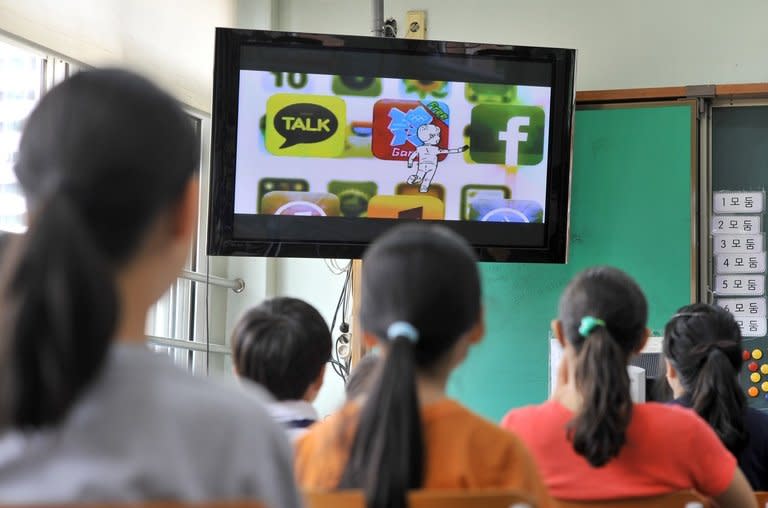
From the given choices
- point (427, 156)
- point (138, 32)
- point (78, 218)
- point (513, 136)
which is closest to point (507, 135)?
point (513, 136)

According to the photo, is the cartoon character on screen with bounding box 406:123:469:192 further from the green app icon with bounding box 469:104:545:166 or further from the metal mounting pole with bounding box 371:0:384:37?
the metal mounting pole with bounding box 371:0:384:37

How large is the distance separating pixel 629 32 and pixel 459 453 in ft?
11.3

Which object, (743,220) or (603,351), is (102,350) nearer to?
(603,351)

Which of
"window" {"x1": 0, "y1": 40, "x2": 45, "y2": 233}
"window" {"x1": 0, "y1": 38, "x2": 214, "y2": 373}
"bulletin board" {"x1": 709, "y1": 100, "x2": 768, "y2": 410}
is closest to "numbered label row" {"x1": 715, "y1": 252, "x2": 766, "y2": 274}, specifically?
"bulletin board" {"x1": 709, "y1": 100, "x2": 768, "y2": 410}

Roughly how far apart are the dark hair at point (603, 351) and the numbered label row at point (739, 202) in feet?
7.58

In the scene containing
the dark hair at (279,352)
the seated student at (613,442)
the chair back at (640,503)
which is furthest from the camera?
the dark hair at (279,352)

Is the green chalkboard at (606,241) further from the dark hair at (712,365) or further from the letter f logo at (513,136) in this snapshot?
the dark hair at (712,365)

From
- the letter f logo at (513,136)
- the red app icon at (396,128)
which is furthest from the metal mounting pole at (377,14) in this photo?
the letter f logo at (513,136)

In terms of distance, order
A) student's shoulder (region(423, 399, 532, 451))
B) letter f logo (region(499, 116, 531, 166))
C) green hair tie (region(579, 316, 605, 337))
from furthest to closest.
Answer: letter f logo (region(499, 116, 531, 166))
green hair tie (region(579, 316, 605, 337))
student's shoulder (region(423, 399, 532, 451))

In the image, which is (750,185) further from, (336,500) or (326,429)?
(336,500)

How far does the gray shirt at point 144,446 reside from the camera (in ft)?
2.75

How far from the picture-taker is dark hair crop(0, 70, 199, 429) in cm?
81

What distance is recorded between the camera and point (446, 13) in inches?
184

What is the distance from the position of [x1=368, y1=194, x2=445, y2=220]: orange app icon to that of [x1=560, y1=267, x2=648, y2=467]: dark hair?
185cm
